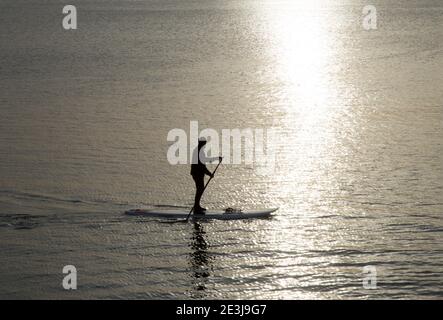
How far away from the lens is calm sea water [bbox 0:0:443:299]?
20.3 meters

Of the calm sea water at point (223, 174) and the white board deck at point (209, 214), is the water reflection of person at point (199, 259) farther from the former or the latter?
the white board deck at point (209, 214)

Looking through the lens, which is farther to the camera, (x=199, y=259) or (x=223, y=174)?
(x=223, y=174)

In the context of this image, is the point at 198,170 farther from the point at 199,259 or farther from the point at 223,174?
the point at 223,174

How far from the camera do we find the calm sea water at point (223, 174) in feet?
66.5

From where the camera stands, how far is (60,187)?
27766 millimetres

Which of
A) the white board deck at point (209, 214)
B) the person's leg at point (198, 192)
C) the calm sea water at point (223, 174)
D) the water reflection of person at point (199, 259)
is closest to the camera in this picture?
the water reflection of person at point (199, 259)

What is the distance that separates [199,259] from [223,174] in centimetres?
887

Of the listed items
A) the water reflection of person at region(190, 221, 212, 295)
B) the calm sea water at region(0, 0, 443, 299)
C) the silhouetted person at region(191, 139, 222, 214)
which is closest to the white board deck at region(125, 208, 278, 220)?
the silhouetted person at region(191, 139, 222, 214)

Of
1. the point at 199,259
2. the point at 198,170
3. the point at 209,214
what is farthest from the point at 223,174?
the point at 199,259

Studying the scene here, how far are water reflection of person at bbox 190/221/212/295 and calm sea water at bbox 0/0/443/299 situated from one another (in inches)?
2.5

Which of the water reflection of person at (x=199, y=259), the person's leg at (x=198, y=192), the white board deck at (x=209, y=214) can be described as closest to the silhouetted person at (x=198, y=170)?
the person's leg at (x=198, y=192)

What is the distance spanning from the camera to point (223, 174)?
29.8 metres

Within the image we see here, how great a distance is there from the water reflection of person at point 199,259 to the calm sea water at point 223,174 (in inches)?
2.5
